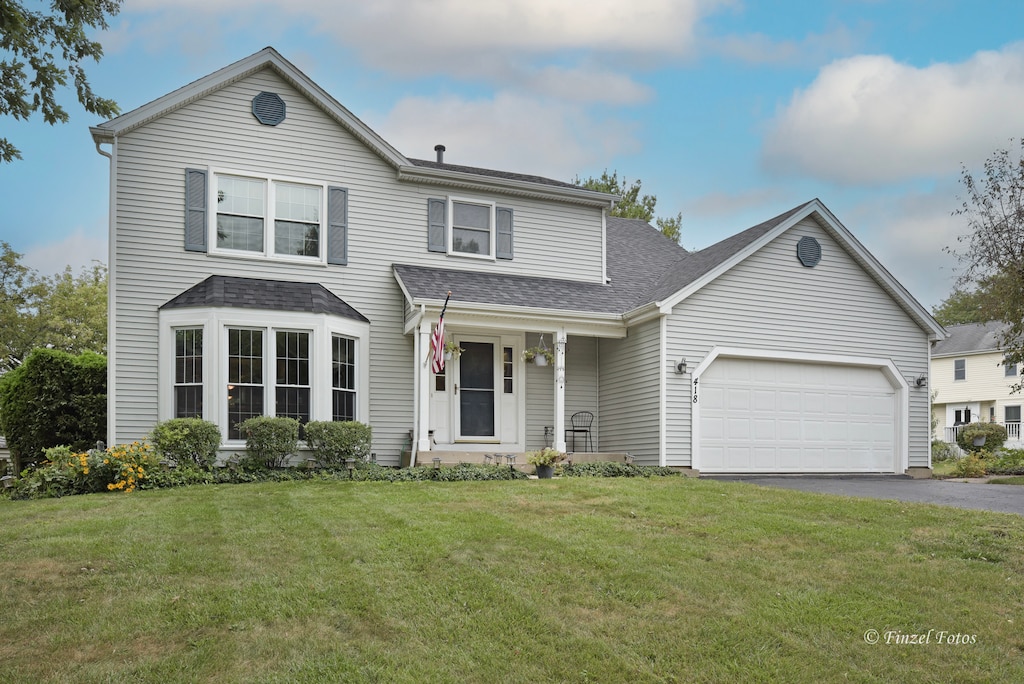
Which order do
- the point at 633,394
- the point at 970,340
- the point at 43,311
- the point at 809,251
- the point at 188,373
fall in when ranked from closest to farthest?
the point at 188,373
the point at 633,394
the point at 809,251
the point at 43,311
the point at 970,340

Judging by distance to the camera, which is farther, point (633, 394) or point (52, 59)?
point (633, 394)

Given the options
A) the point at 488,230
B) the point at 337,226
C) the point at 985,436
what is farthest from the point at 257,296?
the point at 985,436

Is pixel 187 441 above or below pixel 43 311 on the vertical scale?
below

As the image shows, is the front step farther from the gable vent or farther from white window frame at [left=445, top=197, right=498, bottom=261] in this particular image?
the gable vent

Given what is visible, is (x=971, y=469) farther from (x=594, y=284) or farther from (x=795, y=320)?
(x=594, y=284)

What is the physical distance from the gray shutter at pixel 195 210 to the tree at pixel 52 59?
4596mm

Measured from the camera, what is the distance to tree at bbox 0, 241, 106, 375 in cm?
3338

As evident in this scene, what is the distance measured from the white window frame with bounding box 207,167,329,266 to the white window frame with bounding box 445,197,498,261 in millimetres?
2374

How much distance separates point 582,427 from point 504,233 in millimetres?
4174

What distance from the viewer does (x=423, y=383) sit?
13336 millimetres

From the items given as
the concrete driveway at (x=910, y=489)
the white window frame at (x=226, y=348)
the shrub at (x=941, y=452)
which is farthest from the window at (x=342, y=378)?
the shrub at (x=941, y=452)

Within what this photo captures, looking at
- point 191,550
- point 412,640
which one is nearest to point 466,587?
point 412,640

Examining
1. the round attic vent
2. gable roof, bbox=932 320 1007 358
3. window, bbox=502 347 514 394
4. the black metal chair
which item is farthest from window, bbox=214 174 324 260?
gable roof, bbox=932 320 1007 358

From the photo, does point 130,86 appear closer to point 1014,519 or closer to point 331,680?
point 331,680
